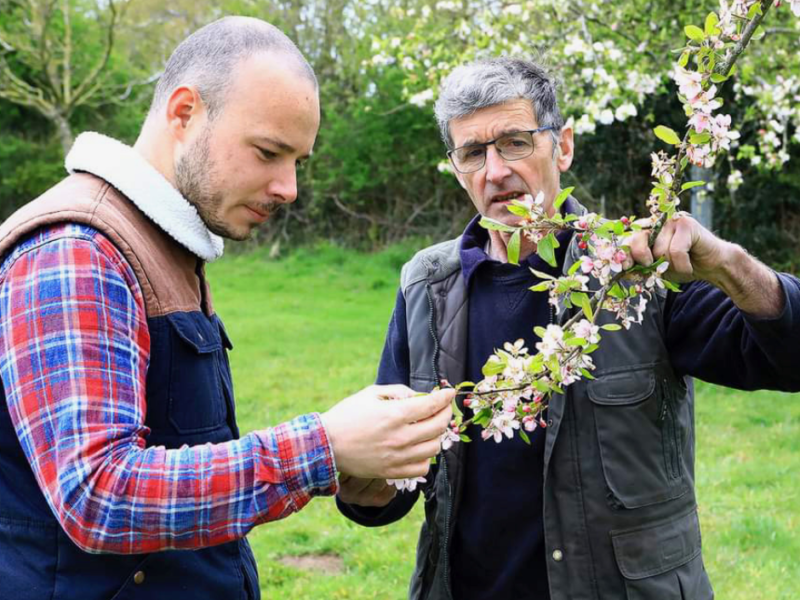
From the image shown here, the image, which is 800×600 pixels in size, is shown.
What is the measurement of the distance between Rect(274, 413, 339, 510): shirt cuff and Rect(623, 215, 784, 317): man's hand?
895 mm

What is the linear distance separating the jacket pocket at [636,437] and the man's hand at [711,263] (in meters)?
0.45

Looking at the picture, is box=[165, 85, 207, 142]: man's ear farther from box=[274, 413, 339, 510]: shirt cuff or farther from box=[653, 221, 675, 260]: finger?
box=[653, 221, 675, 260]: finger

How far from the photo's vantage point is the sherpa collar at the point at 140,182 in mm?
2119

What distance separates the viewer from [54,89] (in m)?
20.5

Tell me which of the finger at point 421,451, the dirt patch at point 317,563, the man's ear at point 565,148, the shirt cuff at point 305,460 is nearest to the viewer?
the shirt cuff at point 305,460

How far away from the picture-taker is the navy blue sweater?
2.56 m

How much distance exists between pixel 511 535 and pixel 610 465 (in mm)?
444

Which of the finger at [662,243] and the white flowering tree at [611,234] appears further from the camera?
the finger at [662,243]

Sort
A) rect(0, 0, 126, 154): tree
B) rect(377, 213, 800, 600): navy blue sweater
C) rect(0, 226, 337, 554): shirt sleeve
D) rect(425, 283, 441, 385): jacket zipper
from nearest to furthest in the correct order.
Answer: rect(0, 226, 337, 554): shirt sleeve
rect(377, 213, 800, 600): navy blue sweater
rect(425, 283, 441, 385): jacket zipper
rect(0, 0, 126, 154): tree

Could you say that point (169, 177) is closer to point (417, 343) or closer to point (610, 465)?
point (417, 343)

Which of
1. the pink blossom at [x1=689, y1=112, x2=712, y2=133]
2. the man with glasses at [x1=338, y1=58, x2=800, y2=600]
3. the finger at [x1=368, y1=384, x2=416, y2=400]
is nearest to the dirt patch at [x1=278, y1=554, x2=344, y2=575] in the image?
the man with glasses at [x1=338, y1=58, x2=800, y2=600]

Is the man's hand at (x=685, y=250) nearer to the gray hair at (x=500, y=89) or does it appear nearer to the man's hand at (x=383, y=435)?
the man's hand at (x=383, y=435)

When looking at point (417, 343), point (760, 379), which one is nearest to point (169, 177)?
point (417, 343)

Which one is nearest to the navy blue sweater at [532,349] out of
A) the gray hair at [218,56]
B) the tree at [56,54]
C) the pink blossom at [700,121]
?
the pink blossom at [700,121]
